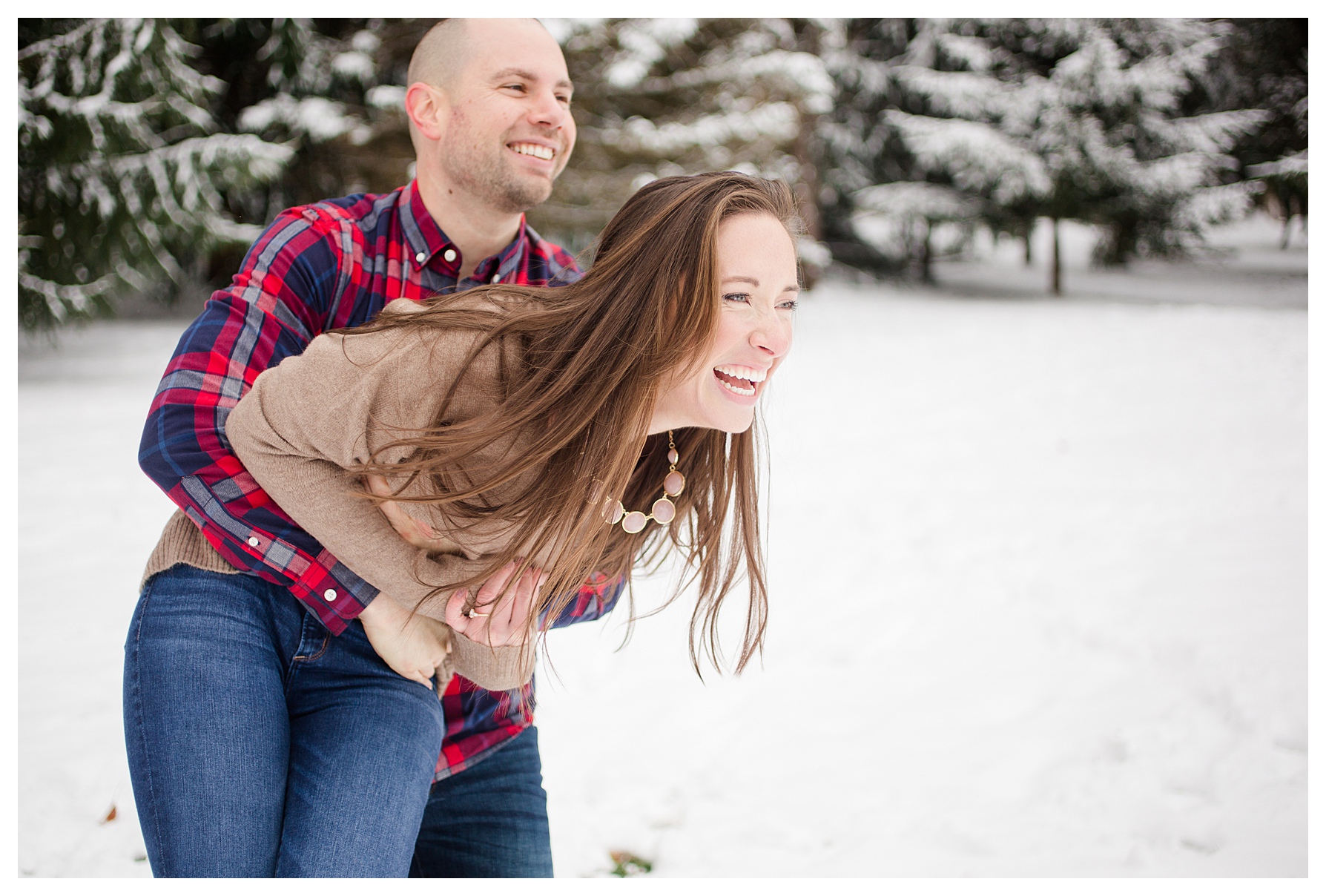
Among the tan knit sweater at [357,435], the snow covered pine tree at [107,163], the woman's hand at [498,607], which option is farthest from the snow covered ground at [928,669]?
the snow covered pine tree at [107,163]

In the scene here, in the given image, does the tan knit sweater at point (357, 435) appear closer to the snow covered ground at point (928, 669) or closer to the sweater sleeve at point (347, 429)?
the sweater sleeve at point (347, 429)

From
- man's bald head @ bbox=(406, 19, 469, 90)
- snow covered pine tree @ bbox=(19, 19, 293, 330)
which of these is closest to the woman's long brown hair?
man's bald head @ bbox=(406, 19, 469, 90)

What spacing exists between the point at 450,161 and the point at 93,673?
8.40ft

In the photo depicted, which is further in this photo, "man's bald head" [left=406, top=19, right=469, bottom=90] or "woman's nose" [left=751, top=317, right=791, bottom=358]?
"man's bald head" [left=406, top=19, right=469, bottom=90]

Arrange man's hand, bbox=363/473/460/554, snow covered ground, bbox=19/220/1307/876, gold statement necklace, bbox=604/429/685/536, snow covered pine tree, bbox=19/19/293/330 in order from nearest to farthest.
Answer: man's hand, bbox=363/473/460/554 < gold statement necklace, bbox=604/429/685/536 < snow covered ground, bbox=19/220/1307/876 < snow covered pine tree, bbox=19/19/293/330

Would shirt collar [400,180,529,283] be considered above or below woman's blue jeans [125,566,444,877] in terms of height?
above

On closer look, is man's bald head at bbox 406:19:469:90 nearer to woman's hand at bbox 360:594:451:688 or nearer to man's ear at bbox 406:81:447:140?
man's ear at bbox 406:81:447:140

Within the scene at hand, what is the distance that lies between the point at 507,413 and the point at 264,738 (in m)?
0.68

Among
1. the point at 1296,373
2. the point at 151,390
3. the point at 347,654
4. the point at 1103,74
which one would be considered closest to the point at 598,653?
the point at 347,654

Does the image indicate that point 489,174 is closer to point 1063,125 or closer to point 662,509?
point 662,509

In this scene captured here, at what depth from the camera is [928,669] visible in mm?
3619

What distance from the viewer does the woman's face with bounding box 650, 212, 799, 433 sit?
1.50 meters

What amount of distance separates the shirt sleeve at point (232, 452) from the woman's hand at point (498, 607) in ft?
0.55

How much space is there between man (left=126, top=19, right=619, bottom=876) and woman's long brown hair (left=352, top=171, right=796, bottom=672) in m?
0.30
